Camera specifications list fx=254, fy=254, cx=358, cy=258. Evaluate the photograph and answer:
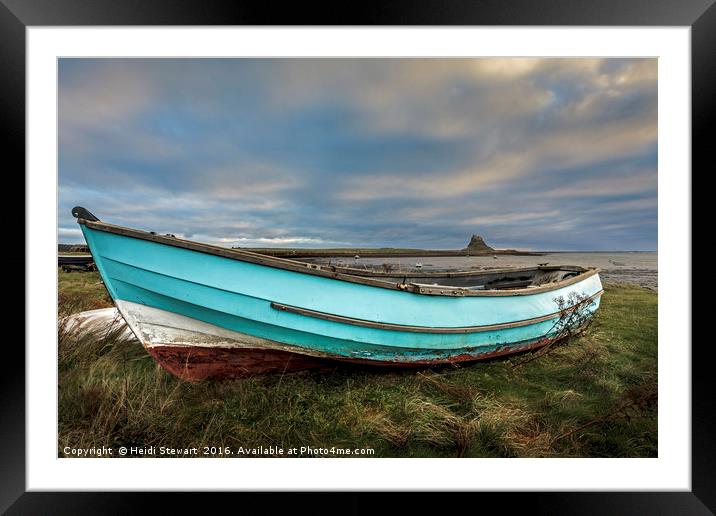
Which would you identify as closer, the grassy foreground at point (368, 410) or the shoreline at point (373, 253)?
the grassy foreground at point (368, 410)

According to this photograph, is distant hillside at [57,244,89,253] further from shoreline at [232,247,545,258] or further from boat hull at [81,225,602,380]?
shoreline at [232,247,545,258]

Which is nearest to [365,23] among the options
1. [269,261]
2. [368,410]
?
[269,261]

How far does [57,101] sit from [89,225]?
95 centimetres

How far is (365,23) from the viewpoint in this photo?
1496 mm

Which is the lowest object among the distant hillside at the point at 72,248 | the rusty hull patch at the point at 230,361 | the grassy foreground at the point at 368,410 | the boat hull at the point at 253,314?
the grassy foreground at the point at 368,410

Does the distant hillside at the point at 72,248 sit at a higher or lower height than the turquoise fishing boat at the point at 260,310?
higher

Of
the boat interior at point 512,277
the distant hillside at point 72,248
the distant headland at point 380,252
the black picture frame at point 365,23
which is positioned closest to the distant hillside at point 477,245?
the distant headland at point 380,252

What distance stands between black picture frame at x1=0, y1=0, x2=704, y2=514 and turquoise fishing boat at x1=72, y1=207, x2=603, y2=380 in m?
0.62

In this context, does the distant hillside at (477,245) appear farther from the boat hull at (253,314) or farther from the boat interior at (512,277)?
the boat interior at (512,277)

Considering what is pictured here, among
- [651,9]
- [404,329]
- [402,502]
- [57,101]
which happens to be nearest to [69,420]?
[57,101]

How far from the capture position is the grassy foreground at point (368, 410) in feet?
5.86

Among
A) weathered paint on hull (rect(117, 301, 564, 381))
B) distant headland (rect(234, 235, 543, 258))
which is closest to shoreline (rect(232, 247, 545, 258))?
distant headland (rect(234, 235, 543, 258))

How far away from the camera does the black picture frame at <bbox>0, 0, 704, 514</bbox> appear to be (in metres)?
1.47

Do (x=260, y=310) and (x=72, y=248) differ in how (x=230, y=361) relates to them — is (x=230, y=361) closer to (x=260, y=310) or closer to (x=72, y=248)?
(x=260, y=310)
